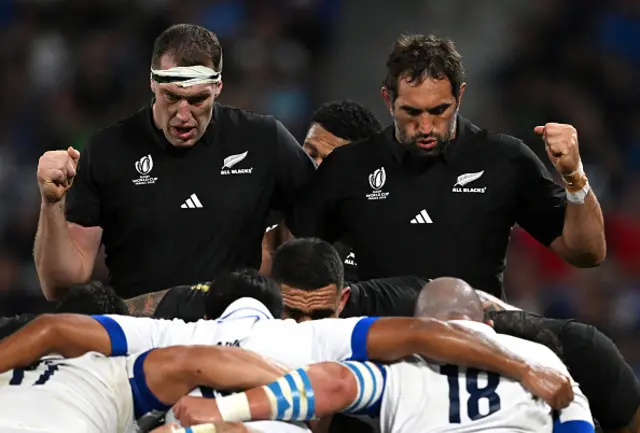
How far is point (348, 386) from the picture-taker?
430 cm

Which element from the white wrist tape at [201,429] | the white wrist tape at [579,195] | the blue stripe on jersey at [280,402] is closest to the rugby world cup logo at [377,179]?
the white wrist tape at [579,195]

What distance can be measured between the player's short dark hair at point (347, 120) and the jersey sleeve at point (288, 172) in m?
0.72

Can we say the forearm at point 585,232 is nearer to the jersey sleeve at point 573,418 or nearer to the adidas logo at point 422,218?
the adidas logo at point 422,218

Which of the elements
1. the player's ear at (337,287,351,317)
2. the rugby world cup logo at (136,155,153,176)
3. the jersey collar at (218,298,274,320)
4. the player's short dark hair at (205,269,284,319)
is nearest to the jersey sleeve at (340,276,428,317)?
the player's ear at (337,287,351,317)

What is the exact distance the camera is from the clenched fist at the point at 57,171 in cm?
501

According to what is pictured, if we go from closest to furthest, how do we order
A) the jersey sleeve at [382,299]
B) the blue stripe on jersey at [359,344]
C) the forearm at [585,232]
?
the blue stripe on jersey at [359,344], the jersey sleeve at [382,299], the forearm at [585,232]

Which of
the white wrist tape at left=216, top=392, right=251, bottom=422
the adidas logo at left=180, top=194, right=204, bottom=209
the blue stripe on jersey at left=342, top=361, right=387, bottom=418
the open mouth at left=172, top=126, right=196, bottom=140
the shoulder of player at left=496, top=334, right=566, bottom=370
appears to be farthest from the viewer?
the adidas logo at left=180, top=194, right=204, bottom=209

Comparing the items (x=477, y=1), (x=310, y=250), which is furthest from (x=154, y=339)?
(x=477, y=1)

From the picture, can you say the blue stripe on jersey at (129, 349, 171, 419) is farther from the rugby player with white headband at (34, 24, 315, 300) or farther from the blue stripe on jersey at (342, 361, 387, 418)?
the rugby player with white headband at (34, 24, 315, 300)

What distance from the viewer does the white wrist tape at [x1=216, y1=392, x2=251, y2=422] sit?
4.20 m

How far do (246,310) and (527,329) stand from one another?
1048 millimetres

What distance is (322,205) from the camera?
573cm

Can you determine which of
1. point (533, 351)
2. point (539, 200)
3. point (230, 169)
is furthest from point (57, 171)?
point (539, 200)

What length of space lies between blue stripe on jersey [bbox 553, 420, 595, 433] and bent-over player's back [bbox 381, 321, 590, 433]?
0.02 meters
